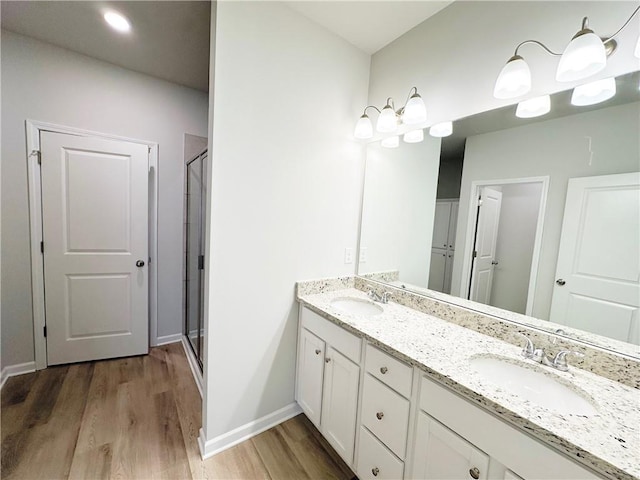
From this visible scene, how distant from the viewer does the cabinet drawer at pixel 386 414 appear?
1.05 meters

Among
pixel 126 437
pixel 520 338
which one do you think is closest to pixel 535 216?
pixel 520 338

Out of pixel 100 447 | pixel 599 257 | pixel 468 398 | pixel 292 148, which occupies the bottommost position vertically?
pixel 100 447

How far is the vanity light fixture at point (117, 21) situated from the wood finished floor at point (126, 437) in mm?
2670

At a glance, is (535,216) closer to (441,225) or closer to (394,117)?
(441,225)

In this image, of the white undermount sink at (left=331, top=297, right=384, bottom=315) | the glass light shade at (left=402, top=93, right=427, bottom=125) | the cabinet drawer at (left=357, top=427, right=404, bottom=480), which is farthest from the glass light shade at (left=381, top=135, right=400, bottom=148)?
the cabinet drawer at (left=357, top=427, right=404, bottom=480)

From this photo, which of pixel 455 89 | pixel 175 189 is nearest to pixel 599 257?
pixel 455 89

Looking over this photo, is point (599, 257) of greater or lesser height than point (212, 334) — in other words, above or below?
above

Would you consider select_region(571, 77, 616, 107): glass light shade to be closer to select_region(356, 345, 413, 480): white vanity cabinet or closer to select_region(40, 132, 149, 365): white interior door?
select_region(356, 345, 413, 480): white vanity cabinet

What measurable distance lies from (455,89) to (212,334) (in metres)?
1.99

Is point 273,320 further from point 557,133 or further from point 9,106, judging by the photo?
point 9,106

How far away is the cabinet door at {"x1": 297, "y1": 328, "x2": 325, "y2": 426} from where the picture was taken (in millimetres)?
1532

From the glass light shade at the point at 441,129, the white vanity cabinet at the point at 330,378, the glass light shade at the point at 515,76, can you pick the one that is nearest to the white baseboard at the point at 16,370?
the white vanity cabinet at the point at 330,378

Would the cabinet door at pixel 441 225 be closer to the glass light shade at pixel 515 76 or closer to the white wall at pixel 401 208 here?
the white wall at pixel 401 208

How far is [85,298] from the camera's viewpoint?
2.24 m
